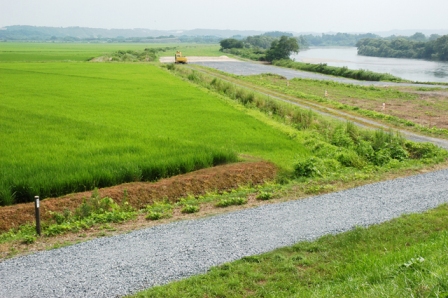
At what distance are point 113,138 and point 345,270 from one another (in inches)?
366

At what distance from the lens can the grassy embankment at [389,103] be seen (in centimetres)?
1925

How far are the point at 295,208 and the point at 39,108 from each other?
13928 millimetres

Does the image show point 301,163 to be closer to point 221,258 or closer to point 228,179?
point 228,179

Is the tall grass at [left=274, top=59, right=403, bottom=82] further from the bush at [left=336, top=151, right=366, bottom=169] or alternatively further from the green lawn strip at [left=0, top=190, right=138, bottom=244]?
the green lawn strip at [left=0, top=190, right=138, bottom=244]

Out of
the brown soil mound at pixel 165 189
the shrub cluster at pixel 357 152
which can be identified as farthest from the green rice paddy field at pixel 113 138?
the shrub cluster at pixel 357 152

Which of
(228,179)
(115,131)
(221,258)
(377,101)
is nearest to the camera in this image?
(221,258)

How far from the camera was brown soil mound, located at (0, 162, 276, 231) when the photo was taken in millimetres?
8360

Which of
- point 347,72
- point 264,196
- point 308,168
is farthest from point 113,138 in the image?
point 347,72

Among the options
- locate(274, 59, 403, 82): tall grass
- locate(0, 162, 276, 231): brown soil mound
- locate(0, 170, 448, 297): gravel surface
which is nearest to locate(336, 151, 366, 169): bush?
locate(0, 162, 276, 231): brown soil mound

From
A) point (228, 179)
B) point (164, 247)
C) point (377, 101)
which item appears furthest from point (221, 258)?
point (377, 101)

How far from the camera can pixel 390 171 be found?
11.6m

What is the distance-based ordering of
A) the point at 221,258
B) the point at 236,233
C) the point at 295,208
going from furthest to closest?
the point at 295,208
the point at 236,233
the point at 221,258

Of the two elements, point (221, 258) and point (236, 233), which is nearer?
point (221, 258)

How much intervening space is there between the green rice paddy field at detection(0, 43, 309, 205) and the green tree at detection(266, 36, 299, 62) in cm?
5467
